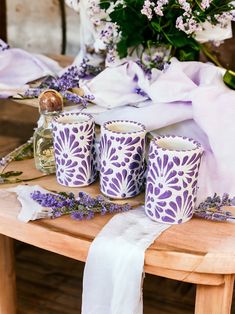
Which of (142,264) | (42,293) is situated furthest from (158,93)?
(42,293)

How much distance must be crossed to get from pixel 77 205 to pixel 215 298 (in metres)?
0.29

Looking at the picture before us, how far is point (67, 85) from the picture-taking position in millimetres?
1369

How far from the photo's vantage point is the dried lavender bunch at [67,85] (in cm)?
128

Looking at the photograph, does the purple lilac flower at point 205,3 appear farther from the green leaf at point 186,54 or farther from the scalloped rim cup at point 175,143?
the scalloped rim cup at point 175,143

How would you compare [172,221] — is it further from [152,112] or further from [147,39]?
[147,39]

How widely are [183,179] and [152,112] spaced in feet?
0.94

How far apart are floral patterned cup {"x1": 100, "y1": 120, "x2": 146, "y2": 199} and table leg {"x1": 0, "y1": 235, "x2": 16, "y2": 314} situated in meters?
0.33

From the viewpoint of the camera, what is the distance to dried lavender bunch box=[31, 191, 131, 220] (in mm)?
924

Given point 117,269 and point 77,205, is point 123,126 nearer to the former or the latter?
point 77,205

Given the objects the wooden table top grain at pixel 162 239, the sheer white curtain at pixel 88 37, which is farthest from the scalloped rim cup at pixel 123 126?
the sheer white curtain at pixel 88 37

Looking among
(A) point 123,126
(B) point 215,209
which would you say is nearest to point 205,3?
(A) point 123,126

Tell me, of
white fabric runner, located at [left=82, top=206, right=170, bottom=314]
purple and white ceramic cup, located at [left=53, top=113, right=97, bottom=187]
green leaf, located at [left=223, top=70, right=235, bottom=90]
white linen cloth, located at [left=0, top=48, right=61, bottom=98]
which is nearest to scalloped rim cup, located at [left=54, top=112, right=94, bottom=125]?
purple and white ceramic cup, located at [left=53, top=113, right=97, bottom=187]

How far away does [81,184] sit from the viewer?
3.37ft

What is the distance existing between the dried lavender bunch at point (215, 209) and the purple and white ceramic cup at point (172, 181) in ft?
0.09
